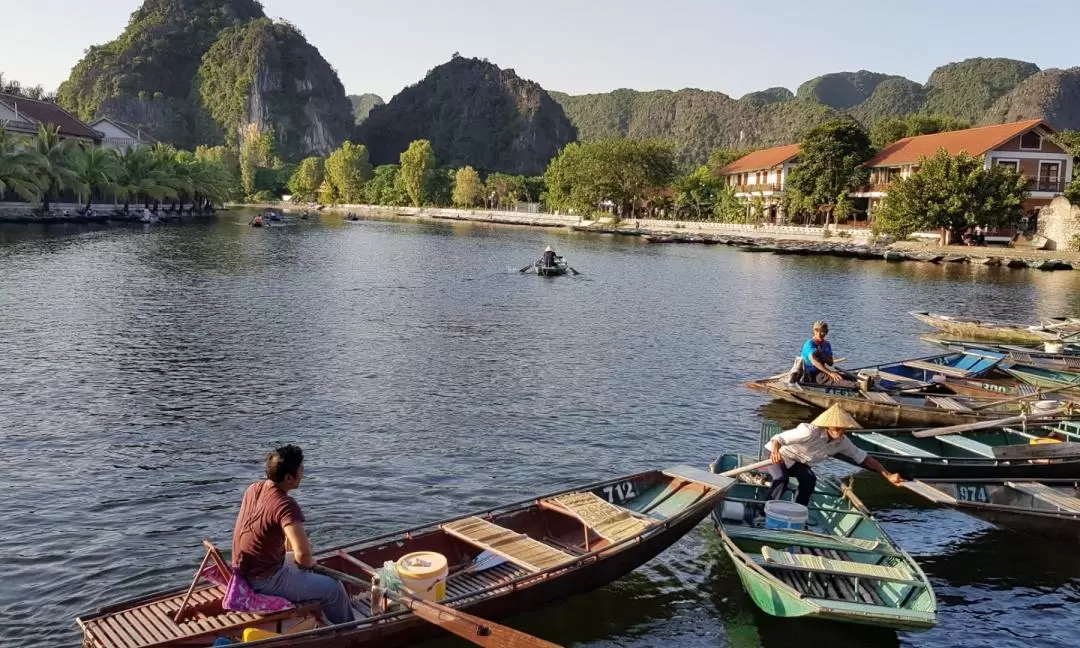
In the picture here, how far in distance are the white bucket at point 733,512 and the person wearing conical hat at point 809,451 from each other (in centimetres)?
70

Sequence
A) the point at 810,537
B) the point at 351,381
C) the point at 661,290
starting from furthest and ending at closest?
1. the point at 661,290
2. the point at 351,381
3. the point at 810,537

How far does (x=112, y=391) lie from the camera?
22266 mm

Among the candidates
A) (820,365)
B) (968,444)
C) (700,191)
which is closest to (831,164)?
(700,191)

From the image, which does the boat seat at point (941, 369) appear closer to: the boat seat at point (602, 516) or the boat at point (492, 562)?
the boat at point (492, 562)

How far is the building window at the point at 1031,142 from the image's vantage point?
8169 centimetres

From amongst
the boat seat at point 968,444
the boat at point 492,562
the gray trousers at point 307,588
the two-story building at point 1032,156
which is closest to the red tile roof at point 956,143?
the two-story building at point 1032,156

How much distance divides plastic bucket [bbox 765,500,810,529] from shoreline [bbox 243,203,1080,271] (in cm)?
6579

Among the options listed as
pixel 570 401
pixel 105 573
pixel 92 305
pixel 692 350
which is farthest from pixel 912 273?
pixel 105 573

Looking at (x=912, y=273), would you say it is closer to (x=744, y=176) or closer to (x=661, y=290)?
(x=661, y=290)

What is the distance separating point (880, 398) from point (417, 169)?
16724 centimetres

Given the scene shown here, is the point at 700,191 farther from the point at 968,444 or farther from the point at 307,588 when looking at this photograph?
the point at 307,588

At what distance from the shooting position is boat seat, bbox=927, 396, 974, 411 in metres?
19.6

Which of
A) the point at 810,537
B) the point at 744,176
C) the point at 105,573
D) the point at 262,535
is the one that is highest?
the point at 744,176

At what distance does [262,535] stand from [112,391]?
1628 centimetres
